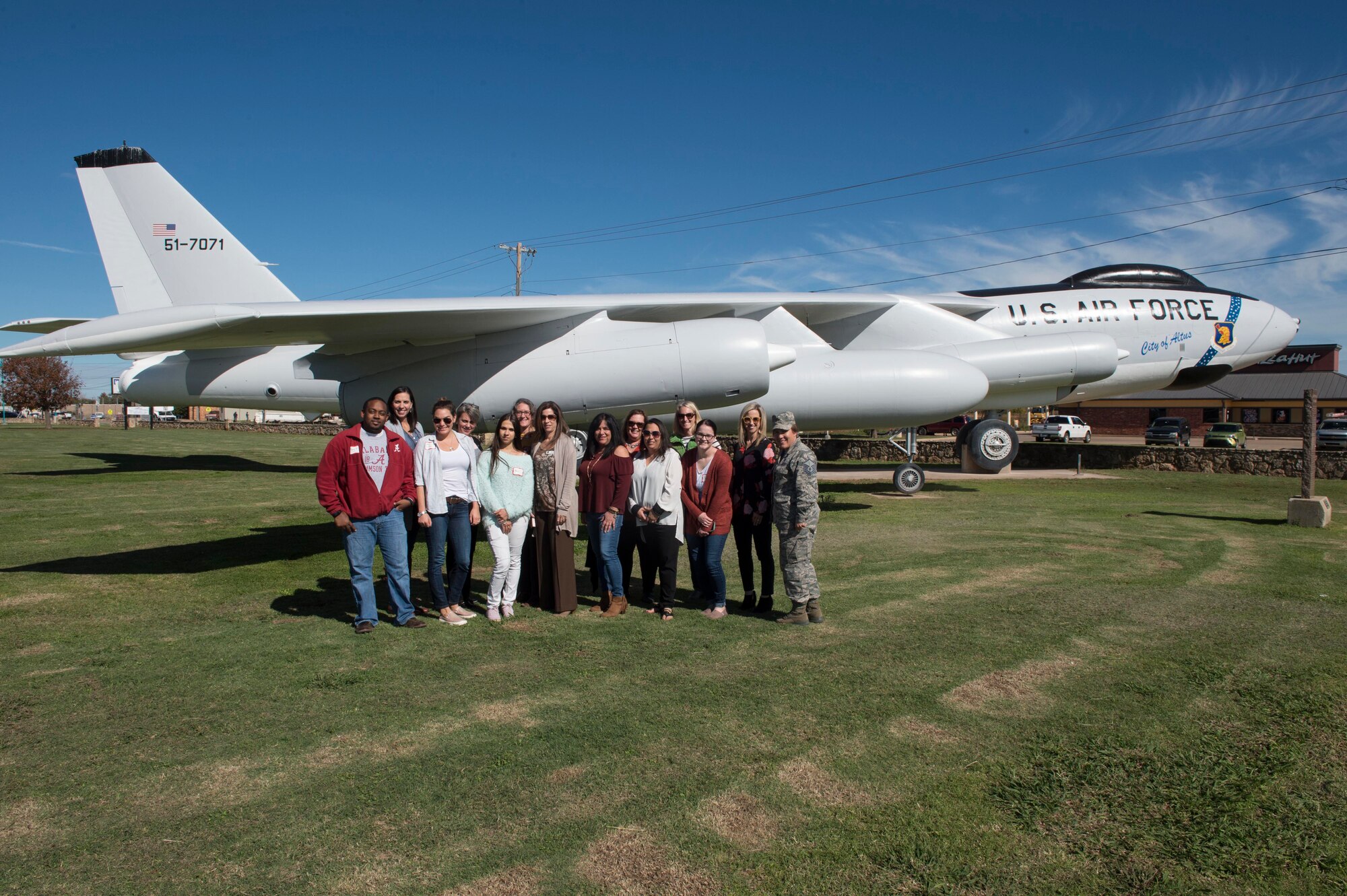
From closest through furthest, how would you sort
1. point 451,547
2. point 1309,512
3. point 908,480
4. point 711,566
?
1. point 451,547
2. point 711,566
3. point 1309,512
4. point 908,480

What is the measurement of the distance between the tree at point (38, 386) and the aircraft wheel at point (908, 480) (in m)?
72.9

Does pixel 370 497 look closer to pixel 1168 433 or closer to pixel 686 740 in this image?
pixel 686 740

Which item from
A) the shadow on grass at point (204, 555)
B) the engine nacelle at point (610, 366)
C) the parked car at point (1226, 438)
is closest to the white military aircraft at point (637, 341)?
the engine nacelle at point (610, 366)

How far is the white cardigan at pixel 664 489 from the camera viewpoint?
6.09 metres

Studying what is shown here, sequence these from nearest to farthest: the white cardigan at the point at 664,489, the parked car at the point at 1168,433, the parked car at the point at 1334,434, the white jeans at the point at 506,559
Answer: the white jeans at the point at 506,559
the white cardigan at the point at 664,489
the parked car at the point at 1334,434
the parked car at the point at 1168,433

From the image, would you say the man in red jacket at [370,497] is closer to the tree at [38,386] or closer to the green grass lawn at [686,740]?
the green grass lawn at [686,740]

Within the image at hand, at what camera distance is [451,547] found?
19.6ft

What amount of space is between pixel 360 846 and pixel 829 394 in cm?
908

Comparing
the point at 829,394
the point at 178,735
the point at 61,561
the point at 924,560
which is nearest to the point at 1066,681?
the point at 924,560

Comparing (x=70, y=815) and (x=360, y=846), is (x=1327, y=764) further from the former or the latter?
(x=70, y=815)

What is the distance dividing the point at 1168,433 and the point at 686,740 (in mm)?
40811

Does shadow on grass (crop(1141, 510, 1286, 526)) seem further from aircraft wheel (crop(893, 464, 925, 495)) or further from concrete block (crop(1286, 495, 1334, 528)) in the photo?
aircraft wheel (crop(893, 464, 925, 495))

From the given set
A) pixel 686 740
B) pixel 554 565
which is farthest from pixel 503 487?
pixel 686 740

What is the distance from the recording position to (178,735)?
3916mm
